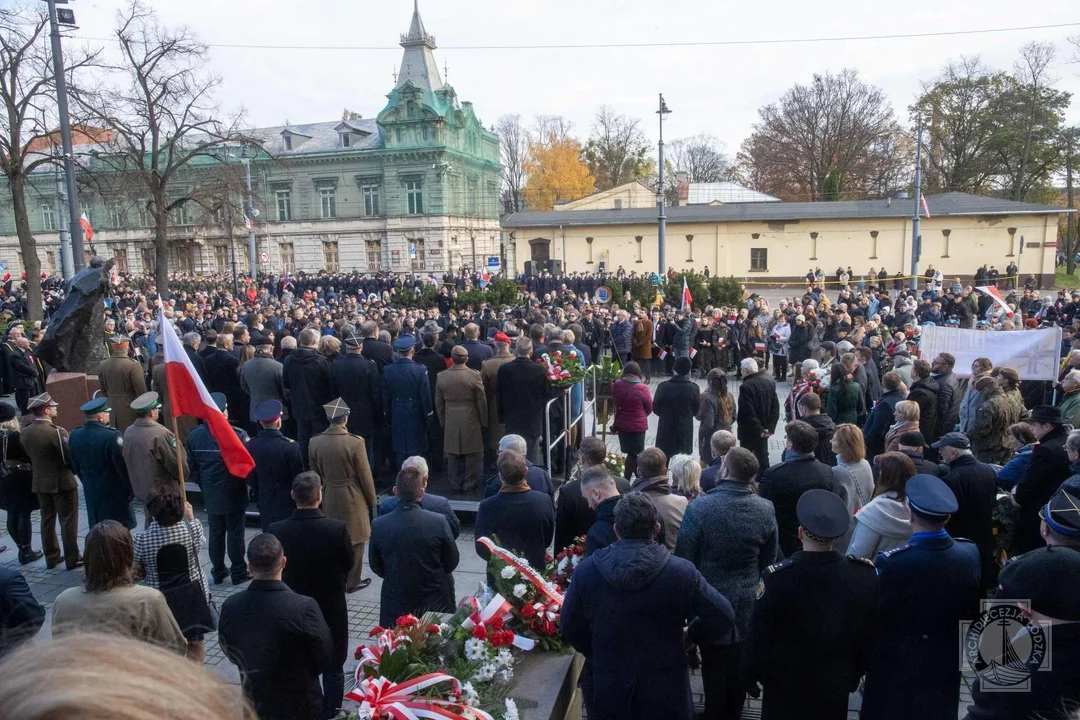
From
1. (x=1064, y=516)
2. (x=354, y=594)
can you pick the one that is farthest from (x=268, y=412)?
(x=1064, y=516)

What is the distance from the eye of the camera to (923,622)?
12.6 ft

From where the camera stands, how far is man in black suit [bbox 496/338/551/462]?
8633 mm

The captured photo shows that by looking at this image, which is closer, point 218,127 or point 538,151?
point 218,127

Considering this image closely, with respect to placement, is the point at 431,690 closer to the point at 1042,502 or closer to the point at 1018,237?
the point at 1042,502

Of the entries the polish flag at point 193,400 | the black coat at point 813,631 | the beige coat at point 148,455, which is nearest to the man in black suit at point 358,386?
the beige coat at point 148,455

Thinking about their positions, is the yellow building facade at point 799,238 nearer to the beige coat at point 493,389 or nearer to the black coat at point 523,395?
the beige coat at point 493,389

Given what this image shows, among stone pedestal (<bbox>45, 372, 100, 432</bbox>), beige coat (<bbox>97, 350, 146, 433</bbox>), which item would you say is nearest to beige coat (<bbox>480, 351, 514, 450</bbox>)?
beige coat (<bbox>97, 350, 146, 433</bbox>)

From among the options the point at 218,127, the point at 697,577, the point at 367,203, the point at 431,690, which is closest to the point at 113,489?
the point at 431,690

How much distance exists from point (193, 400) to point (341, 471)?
1466 millimetres

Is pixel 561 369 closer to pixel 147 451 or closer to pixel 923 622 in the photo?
pixel 147 451

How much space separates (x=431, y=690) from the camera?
11.4 ft

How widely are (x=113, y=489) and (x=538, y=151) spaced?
67.8m

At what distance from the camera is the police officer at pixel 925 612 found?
150 inches

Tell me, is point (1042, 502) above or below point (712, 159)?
below
